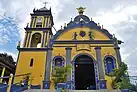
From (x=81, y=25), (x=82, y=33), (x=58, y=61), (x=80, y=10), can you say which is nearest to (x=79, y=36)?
(x=82, y=33)

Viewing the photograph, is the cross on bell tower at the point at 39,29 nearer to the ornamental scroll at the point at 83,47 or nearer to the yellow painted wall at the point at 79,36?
the yellow painted wall at the point at 79,36

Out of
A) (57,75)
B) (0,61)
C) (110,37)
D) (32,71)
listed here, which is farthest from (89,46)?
(0,61)

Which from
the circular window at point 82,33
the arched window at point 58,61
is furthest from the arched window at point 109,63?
the arched window at point 58,61

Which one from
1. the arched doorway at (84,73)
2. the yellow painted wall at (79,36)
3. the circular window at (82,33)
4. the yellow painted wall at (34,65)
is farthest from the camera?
the circular window at (82,33)

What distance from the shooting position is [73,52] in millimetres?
18156

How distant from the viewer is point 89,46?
60.1ft

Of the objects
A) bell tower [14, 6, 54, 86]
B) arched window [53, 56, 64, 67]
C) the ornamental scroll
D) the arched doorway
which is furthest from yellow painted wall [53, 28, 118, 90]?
bell tower [14, 6, 54, 86]

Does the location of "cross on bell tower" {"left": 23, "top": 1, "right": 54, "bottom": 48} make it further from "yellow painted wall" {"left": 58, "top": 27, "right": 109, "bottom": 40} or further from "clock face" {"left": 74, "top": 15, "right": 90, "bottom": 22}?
"clock face" {"left": 74, "top": 15, "right": 90, "bottom": 22}

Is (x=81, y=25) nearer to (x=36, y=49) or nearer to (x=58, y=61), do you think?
(x=58, y=61)

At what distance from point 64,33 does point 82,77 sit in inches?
255

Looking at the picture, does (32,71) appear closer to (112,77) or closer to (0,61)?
(0,61)

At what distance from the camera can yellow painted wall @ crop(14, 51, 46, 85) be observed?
16797 millimetres

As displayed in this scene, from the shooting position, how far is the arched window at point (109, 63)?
56.7ft

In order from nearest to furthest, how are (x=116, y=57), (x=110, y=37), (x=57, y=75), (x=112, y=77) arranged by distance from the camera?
(x=57, y=75)
(x=112, y=77)
(x=116, y=57)
(x=110, y=37)
